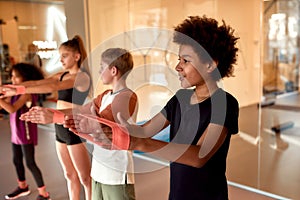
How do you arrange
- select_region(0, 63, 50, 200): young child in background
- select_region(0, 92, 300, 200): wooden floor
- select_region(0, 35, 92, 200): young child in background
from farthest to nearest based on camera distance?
select_region(0, 92, 300, 200): wooden floor → select_region(0, 63, 50, 200): young child in background → select_region(0, 35, 92, 200): young child in background

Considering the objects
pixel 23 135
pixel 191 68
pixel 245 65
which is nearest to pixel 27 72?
pixel 23 135

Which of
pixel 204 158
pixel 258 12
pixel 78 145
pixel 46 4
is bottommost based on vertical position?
pixel 78 145

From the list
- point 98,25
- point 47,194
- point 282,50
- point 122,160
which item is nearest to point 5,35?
point 98,25

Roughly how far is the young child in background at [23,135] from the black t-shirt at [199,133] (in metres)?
1.96

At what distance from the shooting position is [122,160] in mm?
1752

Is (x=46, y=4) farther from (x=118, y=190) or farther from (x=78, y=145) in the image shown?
(x=118, y=190)

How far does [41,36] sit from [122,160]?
4.34 m

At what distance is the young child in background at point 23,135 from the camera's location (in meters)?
2.85

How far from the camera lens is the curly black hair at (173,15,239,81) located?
1.12 m

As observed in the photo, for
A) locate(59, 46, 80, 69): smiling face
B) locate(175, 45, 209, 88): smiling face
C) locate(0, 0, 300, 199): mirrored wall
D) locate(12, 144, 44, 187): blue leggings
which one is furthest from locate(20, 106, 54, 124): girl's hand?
locate(12, 144, 44, 187): blue leggings

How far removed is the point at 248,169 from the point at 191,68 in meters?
2.55

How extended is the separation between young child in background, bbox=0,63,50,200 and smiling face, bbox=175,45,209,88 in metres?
2.05

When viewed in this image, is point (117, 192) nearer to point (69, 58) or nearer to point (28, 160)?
point (69, 58)

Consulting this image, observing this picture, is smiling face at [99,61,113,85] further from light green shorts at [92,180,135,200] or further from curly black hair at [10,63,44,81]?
curly black hair at [10,63,44,81]
